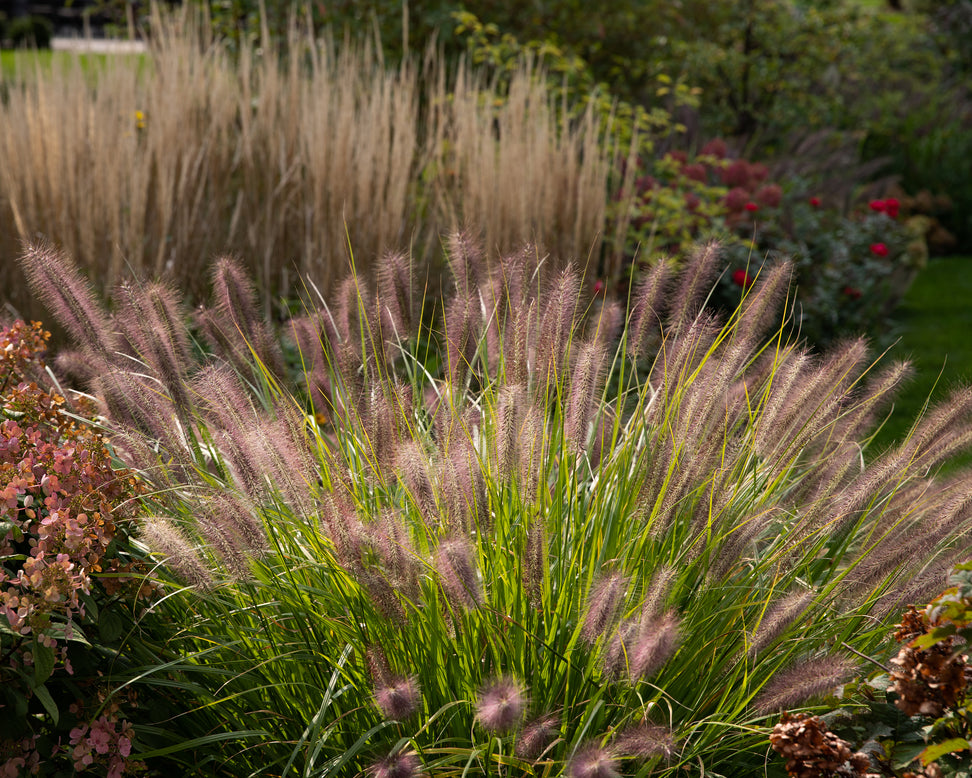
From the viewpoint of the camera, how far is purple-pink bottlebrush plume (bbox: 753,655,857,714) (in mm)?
1402

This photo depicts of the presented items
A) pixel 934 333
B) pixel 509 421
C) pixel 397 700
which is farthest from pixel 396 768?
pixel 934 333

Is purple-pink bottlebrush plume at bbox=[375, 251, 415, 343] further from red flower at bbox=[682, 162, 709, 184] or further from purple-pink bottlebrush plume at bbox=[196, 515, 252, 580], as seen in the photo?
red flower at bbox=[682, 162, 709, 184]

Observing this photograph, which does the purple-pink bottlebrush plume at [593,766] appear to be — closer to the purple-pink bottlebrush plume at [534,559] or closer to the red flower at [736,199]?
the purple-pink bottlebrush plume at [534,559]

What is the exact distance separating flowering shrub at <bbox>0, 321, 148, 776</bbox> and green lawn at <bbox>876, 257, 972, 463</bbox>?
3.90 metres

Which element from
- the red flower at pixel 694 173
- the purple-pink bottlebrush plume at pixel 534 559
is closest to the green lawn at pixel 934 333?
the red flower at pixel 694 173

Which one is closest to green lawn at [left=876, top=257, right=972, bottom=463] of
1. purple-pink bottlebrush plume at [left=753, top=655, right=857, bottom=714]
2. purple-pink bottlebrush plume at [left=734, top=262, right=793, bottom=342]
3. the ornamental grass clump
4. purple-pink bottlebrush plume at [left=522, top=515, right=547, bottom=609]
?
purple-pink bottlebrush plume at [left=734, top=262, right=793, bottom=342]

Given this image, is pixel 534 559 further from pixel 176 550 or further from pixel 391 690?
pixel 176 550

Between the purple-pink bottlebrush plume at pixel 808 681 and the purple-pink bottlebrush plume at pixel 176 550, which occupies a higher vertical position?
the purple-pink bottlebrush plume at pixel 176 550

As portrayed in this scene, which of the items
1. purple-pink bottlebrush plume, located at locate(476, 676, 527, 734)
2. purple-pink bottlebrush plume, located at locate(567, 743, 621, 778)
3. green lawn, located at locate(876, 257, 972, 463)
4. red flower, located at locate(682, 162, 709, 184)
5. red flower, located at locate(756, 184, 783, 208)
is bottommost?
A: green lawn, located at locate(876, 257, 972, 463)

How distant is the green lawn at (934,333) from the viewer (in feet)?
17.9

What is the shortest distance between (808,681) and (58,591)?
1.18 metres

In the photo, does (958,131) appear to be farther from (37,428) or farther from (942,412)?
(37,428)

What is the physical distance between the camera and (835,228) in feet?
23.5

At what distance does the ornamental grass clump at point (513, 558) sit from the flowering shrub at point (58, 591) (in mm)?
99
